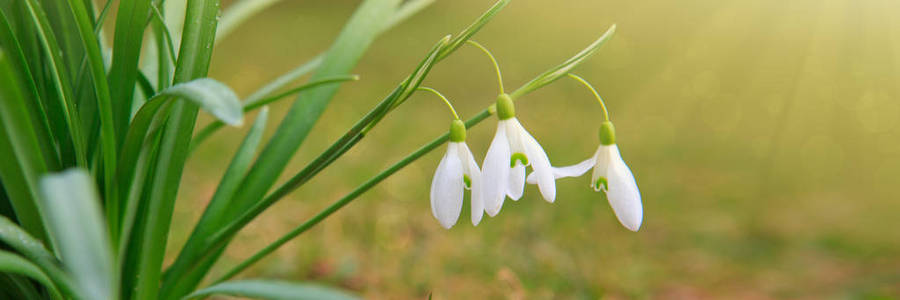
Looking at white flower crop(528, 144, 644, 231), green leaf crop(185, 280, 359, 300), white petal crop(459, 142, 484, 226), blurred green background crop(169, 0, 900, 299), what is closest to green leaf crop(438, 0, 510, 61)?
white petal crop(459, 142, 484, 226)

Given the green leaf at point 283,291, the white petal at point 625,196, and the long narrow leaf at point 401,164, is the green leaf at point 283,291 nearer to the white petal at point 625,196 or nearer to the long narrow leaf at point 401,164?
the long narrow leaf at point 401,164

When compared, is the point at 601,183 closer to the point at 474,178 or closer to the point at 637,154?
the point at 474,178

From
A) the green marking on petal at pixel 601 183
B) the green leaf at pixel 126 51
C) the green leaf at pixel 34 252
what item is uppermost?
the green leaf at pixel 126 51

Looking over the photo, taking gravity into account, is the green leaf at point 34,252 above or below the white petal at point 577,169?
below

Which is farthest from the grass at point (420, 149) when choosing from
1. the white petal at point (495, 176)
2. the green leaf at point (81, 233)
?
the white petal at point (495, 176)

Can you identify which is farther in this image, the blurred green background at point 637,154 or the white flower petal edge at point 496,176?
the blurred green background at point 637,154

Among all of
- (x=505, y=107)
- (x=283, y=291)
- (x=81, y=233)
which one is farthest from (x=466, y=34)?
(x=81, y=233)

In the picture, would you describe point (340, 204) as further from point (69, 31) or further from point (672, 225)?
point (672, 225)
